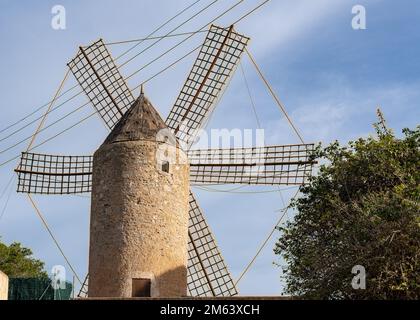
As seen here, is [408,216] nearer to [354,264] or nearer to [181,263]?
[354,264]

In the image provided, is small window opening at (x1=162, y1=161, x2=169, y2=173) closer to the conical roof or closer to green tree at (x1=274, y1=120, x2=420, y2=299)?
the conical roof

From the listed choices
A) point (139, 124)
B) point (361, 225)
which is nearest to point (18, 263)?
point (139, 124)

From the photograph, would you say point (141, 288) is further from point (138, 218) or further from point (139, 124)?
point (139, 124)

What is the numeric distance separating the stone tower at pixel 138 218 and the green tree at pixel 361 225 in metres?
2.96

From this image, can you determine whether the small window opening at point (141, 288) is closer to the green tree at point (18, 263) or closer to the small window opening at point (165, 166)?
the small window opening at point (165, 166)

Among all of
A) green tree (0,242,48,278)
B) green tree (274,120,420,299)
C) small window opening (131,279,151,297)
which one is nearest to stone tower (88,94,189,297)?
small window opening (131,279,151,297)

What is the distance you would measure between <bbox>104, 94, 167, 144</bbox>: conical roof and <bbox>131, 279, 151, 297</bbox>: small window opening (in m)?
3.34

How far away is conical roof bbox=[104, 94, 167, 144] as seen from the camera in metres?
20.6

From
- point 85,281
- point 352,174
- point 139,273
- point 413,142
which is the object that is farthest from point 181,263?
point 413,142

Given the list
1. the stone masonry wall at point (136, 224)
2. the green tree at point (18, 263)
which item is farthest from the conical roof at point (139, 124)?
the green tree at point (18, 263)

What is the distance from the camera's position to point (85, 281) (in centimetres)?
2209

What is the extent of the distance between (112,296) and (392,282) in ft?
22.6

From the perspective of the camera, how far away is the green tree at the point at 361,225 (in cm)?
1522
